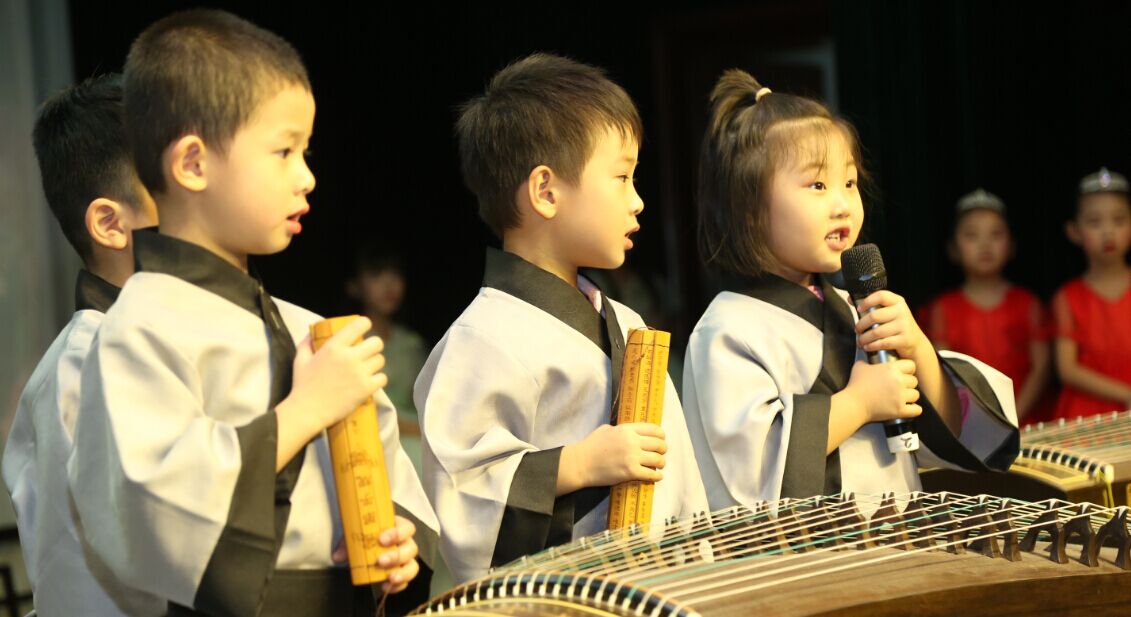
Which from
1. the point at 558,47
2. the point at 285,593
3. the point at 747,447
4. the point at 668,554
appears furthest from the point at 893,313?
the point at 558,47

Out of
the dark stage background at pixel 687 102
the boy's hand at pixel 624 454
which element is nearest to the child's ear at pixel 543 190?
the boy's hand at pixel 624 454

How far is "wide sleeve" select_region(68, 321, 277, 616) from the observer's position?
1299mm

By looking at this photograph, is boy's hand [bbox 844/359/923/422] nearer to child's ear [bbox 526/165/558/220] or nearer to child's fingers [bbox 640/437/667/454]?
child's fingers [bbox 640/437/667/454]

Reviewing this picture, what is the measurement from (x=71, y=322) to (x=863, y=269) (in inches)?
42.7

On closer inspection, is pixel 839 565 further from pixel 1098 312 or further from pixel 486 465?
pixel 1098 312

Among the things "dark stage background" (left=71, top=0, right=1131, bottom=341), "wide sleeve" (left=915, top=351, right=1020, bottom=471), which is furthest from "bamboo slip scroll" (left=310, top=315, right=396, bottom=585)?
"dark stage background" (left=71, top=0, right=1131, bottom=341)

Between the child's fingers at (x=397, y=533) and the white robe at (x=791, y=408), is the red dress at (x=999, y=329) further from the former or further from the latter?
the child's fingers at (x=397, y=533)

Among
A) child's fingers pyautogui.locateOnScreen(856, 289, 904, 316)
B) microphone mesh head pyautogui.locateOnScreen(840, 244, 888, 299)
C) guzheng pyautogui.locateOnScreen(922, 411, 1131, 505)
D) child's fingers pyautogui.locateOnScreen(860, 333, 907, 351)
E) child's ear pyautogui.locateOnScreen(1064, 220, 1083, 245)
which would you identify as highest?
Answer: child's ear pyautogui.locateOnScreen(1064, 220, 1083, 245)

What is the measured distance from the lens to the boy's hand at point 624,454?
5.52 ft

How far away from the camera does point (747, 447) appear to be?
1.92 m

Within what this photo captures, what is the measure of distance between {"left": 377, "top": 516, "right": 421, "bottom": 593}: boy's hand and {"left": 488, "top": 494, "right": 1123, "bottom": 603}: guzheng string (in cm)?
11

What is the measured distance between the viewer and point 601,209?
6.25 feet

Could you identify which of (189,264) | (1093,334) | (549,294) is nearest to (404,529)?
(189,264)

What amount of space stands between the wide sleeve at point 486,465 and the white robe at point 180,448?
0.39 meters
